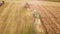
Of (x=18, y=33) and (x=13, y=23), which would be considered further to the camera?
(x=13, y=23)

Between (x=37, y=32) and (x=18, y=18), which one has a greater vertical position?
(x=18, y=18)

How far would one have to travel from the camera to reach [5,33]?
0.93m

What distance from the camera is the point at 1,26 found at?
3.40 feet

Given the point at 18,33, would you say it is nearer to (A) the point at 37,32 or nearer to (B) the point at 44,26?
(A) the point at 37,32

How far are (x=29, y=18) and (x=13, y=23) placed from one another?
0.21 m

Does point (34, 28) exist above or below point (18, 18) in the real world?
below

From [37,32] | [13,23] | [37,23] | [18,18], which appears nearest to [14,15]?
[18,18]

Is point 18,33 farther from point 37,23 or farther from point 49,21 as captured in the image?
point 49,21

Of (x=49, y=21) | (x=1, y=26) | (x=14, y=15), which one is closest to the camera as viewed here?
(x=1, y=26)

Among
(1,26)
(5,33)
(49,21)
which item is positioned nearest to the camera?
(5,33)

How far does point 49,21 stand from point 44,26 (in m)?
0.14

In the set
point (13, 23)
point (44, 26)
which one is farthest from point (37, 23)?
point (13, 23)

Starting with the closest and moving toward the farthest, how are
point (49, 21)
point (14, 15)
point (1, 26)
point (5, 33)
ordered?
point (5, 33), point (1, 26), point (49, 21), point (14, 15)

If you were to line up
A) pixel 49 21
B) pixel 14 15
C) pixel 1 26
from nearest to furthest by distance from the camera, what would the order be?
pixel 1 26 → pixel 49 21 → pixel 14 15
